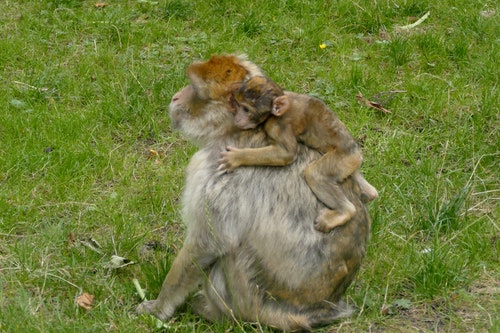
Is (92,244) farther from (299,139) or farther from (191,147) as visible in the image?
(299,139)

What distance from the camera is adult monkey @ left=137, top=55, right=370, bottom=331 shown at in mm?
4703

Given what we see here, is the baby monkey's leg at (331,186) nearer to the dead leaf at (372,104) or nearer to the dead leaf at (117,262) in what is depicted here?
the dead leaf at (117,262)

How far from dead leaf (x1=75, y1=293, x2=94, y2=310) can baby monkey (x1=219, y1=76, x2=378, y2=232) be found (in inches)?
44.8

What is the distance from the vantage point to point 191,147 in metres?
7.04

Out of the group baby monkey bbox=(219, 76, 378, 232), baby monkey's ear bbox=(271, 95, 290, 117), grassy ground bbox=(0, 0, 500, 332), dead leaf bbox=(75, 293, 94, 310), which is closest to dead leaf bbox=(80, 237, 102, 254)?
grassy ground bbox=(0, 0, 500, 332)

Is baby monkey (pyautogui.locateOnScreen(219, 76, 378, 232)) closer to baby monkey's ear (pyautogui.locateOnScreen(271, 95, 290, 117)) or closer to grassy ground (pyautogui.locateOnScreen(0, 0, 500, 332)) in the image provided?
baby monkey's ear (pyautogui.locateOnScreen(271, 95, 290, 117))

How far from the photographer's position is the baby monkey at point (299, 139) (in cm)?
470

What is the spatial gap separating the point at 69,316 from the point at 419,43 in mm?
4468

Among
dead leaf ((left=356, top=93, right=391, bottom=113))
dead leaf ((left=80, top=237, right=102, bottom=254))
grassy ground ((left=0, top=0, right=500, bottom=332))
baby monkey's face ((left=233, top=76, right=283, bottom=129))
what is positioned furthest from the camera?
dead leaf ((left=356, top=93, right=391, bottom=113))

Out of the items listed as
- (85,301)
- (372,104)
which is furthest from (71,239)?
(372,104)

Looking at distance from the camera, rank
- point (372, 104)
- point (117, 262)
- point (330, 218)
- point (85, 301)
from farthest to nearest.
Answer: point (372, 104) → point (117, 262) → point (85, 301) → point (330, 218)

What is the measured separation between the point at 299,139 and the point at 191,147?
233 cm

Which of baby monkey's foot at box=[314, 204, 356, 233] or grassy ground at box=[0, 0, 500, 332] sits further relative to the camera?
grassy ground at box=[0, 0, 500, 332]

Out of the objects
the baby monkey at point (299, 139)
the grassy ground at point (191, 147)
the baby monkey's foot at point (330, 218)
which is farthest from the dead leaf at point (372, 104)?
the baby monkey's foot at point (330, 218)
